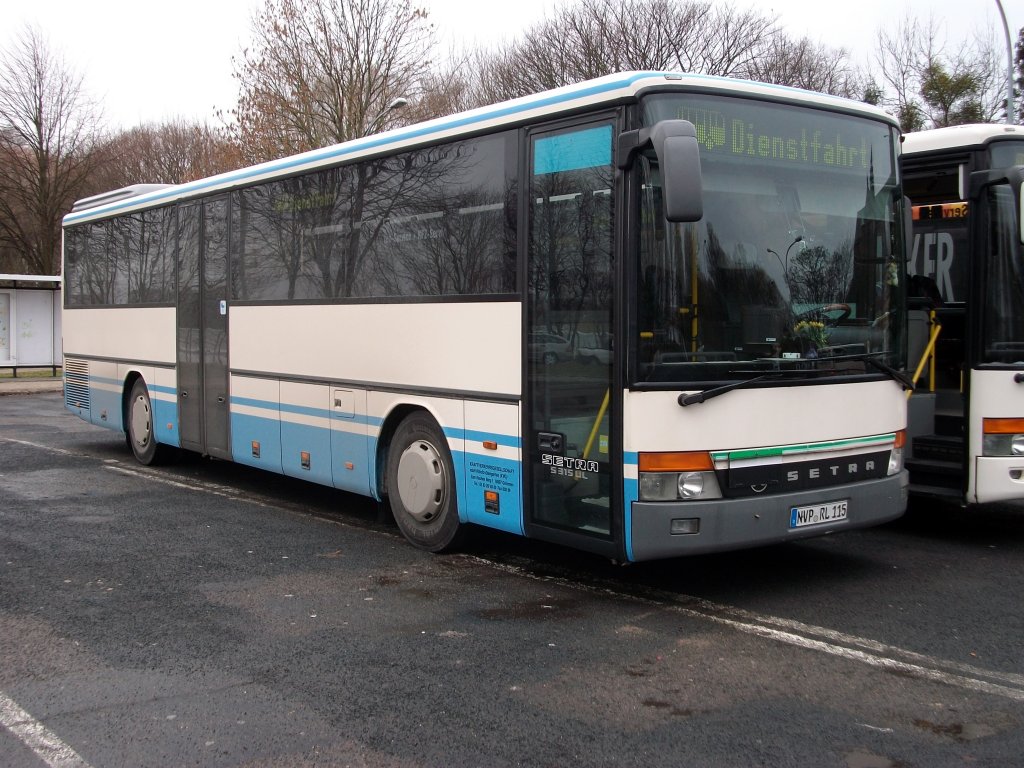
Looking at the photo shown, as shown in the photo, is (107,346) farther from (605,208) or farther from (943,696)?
(943,696)

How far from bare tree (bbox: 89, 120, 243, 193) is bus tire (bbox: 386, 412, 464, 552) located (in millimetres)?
40869

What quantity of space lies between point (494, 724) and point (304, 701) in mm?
962

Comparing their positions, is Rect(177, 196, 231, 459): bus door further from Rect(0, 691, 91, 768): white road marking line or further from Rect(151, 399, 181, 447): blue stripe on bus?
Rect(0, 691, 91, 768): white road marking line

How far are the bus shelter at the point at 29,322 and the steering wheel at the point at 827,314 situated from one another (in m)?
25.7

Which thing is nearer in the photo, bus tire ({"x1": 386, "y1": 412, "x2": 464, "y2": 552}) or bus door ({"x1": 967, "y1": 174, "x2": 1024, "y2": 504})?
bus tire ({"x1": 386, "y1": 412, "x2": 464, "y2": 552})

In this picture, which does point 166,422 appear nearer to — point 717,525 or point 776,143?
point 717,525

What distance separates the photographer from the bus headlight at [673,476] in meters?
6.25

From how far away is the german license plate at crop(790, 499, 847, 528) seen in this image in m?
6.53

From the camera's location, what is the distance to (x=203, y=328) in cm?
1144

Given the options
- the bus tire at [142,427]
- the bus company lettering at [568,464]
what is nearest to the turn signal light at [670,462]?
the bus company lettering at [568,464]

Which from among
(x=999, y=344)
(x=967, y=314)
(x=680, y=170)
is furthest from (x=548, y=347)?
(x=999, y=344)

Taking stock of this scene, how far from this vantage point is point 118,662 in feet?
18.4

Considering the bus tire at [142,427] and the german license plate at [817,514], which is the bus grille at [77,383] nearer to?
the bus tire at [142,427]

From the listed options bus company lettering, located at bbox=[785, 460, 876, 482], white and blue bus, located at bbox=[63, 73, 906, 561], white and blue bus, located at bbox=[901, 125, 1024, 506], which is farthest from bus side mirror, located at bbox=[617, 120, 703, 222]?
white and blue bus, located at bbox=[901, 125, 1024, 506]
